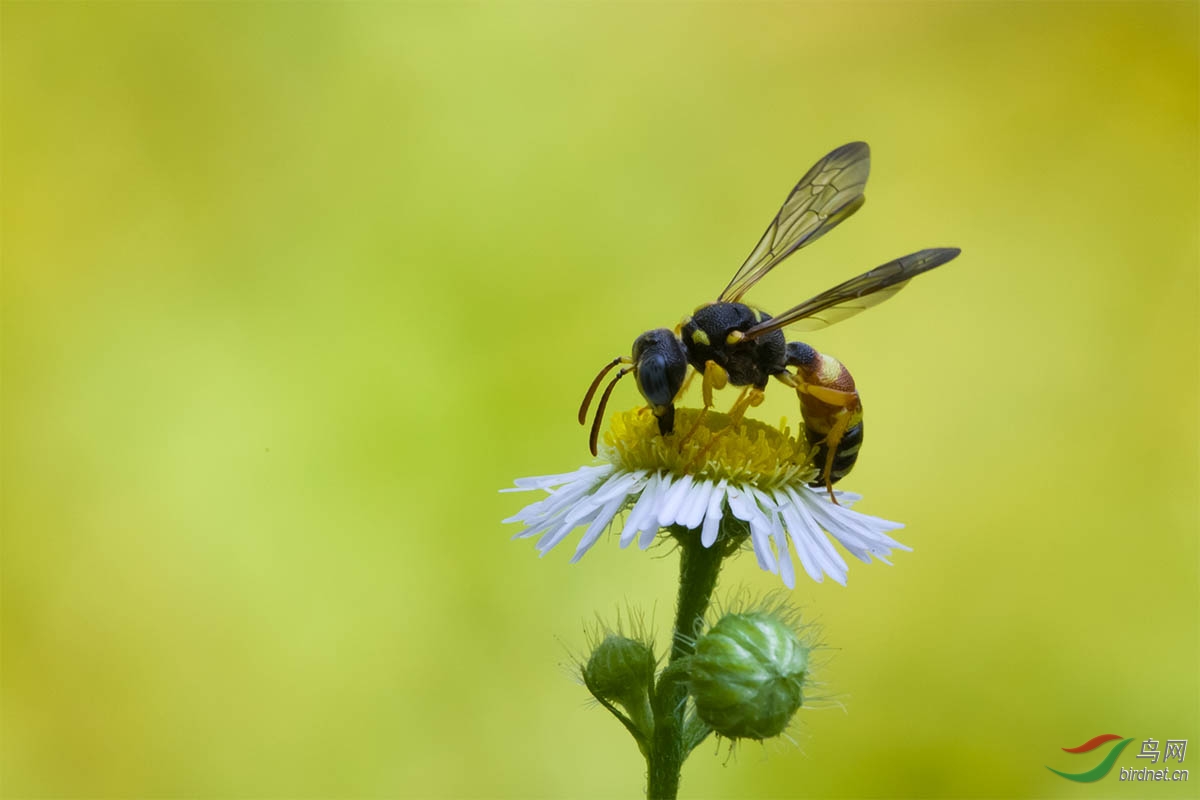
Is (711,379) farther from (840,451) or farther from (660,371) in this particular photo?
(840,451)

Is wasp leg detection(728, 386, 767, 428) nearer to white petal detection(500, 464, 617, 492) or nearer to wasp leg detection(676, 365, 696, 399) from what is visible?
wasp leg detection(676, 365, 696, 399)

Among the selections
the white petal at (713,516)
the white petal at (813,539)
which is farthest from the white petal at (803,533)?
the white petal at (713,516)

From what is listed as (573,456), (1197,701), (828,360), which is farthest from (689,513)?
(1197,701)

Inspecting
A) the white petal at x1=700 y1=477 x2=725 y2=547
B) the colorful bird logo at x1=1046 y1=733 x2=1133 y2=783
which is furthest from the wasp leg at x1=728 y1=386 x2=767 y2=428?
the colorful bird logo at x1=1046 y1=733 x2=1133 y2=783

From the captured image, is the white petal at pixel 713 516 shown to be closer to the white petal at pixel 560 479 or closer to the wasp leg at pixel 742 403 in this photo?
the wasp leg at pixel 742 403

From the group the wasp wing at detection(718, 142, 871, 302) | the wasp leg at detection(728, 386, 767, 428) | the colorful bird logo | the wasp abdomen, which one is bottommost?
the colorful bird logo

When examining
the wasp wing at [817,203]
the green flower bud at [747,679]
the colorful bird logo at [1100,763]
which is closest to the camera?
the green flower bud at [747,679]
